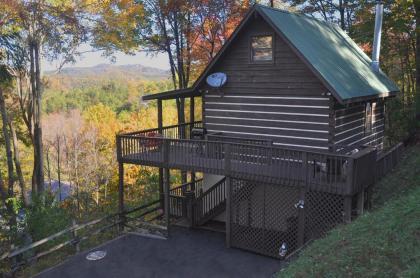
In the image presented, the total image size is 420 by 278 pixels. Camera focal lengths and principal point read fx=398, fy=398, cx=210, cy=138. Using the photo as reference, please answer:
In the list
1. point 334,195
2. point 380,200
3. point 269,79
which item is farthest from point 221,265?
point 269,79

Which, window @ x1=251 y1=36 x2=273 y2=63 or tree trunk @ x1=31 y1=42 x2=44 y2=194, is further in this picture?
tree trunk @ x1=31 y1=42 x2=44 y2=194

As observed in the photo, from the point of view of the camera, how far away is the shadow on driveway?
1191 cm

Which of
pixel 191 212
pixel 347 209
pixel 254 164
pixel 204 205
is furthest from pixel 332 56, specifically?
pixel 191 212

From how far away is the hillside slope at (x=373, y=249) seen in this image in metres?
7.41

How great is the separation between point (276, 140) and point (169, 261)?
19.0 ft

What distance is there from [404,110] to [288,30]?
1140 centimetres

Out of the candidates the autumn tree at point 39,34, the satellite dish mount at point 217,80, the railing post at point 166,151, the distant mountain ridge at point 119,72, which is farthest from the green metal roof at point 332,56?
the distant mountain ridge at point 119,72

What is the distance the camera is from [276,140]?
48.8 ft

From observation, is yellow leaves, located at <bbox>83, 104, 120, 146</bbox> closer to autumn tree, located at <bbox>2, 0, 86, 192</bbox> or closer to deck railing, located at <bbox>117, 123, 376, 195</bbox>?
autumn tree, located at <bbox>2, 0, 86, 192</bbox>

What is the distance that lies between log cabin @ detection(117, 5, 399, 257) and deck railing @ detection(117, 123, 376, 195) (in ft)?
0.11

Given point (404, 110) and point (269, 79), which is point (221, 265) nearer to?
point (269, 79)

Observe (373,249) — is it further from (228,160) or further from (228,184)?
(228,184)

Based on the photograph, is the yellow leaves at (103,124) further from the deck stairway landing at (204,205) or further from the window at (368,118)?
the window at (368,118)

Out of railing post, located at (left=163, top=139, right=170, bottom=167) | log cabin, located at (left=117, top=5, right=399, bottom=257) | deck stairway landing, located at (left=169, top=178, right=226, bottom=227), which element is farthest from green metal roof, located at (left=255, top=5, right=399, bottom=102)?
deck stairway landing, located at (left=169, top=178, right=226, bottom=227)
